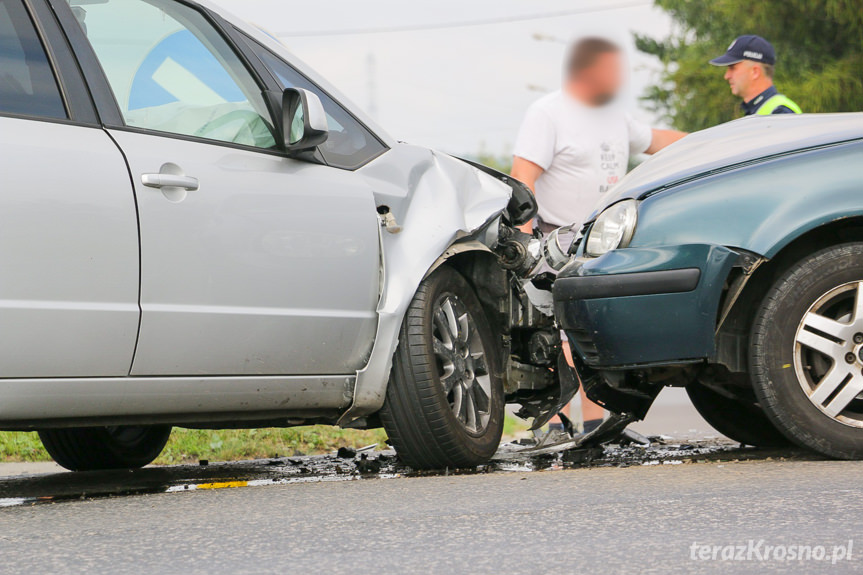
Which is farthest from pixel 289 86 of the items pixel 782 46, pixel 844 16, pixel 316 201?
pixel 782 46

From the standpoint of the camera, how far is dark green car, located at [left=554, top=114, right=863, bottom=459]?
4375mm

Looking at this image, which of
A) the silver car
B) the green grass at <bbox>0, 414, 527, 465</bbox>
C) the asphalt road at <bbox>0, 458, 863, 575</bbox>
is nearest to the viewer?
the asphalt road at <bbox>0, 458, 863, 575</bbox>

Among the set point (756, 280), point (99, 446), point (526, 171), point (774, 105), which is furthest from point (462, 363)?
point (774, 105)

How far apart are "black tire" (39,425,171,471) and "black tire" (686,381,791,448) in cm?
233

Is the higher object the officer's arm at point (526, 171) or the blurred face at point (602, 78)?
the blurred face at point (602, 78)

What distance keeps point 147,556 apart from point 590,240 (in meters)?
2.30

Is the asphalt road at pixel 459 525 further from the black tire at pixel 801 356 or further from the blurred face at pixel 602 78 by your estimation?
the blurred face at pixel 602 78

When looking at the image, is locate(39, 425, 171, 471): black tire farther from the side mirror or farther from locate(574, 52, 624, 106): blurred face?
locate(574, 52, 624, 106): blurred face

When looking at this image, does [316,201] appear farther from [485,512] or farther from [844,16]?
[844,16]

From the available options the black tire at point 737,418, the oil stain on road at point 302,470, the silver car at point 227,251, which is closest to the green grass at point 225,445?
the oil stain on road at point 302,470

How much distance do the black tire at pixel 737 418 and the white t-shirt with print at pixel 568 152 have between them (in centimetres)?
151

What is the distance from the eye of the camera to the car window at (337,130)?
15.4ft

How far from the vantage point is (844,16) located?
20.5 meters

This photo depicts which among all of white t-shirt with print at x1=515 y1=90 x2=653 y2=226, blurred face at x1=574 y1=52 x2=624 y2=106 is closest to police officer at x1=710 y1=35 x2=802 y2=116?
blurred face at x1=574 y1=52 x2=624 y2=106
